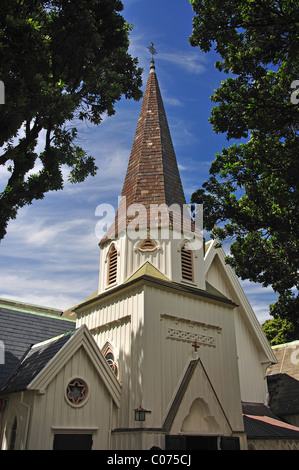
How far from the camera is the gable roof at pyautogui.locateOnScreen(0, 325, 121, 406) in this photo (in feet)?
37.1

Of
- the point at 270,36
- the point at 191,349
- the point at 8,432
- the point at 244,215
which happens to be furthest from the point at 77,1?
the point at 8,432

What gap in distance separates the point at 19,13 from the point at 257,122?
6684 mm

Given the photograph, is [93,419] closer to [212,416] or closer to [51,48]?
[212,416]

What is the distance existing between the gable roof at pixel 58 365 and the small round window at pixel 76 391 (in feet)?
2.11

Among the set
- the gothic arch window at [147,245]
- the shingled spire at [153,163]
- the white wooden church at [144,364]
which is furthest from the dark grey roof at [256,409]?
the shingled spire at [153,163]

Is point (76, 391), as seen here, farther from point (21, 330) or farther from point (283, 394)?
point (283, 394)

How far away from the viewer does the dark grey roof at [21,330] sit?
15.2 meters

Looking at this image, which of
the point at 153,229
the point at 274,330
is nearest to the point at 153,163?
the point at 153,229

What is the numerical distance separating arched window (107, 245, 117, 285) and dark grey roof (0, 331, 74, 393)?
11.3 ft

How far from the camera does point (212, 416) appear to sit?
13273 mm

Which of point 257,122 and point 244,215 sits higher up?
point 257,122

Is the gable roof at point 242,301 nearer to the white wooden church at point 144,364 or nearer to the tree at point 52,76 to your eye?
the white wooden church at point 144,364
